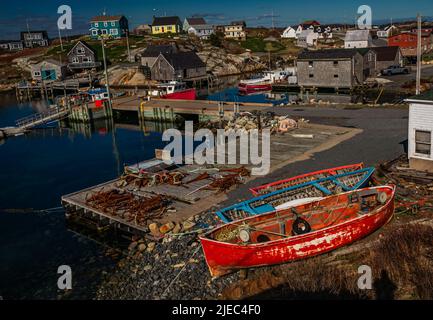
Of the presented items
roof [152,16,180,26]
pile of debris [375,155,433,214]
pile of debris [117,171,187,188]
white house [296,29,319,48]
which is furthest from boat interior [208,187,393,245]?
roof [152,16,180,26]

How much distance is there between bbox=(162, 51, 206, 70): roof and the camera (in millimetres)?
83062

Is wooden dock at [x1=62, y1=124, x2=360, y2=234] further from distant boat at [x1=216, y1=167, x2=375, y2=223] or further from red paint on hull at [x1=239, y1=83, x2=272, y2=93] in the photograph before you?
red paint on hull at [x1=239, y1=83, x2=272, y2=93]

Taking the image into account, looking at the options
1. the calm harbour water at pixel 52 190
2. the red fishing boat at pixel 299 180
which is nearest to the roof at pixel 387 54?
the calm harbour water at pixel 52 190

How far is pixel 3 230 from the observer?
994 inches

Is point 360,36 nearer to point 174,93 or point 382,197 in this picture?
point 174,93

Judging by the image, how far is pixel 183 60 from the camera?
8550 centimetres

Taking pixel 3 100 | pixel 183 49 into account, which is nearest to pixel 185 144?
pixel 3 100

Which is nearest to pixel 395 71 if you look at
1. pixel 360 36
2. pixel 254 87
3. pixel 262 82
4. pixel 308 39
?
pixel 262 82

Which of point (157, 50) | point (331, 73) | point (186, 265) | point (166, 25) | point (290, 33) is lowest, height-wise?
point (186, 265)

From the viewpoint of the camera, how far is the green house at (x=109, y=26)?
141 m

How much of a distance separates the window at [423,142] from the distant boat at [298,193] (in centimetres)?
303

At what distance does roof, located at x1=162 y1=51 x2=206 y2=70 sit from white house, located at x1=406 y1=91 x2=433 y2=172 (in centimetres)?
6487

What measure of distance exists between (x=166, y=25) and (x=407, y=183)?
137 m
